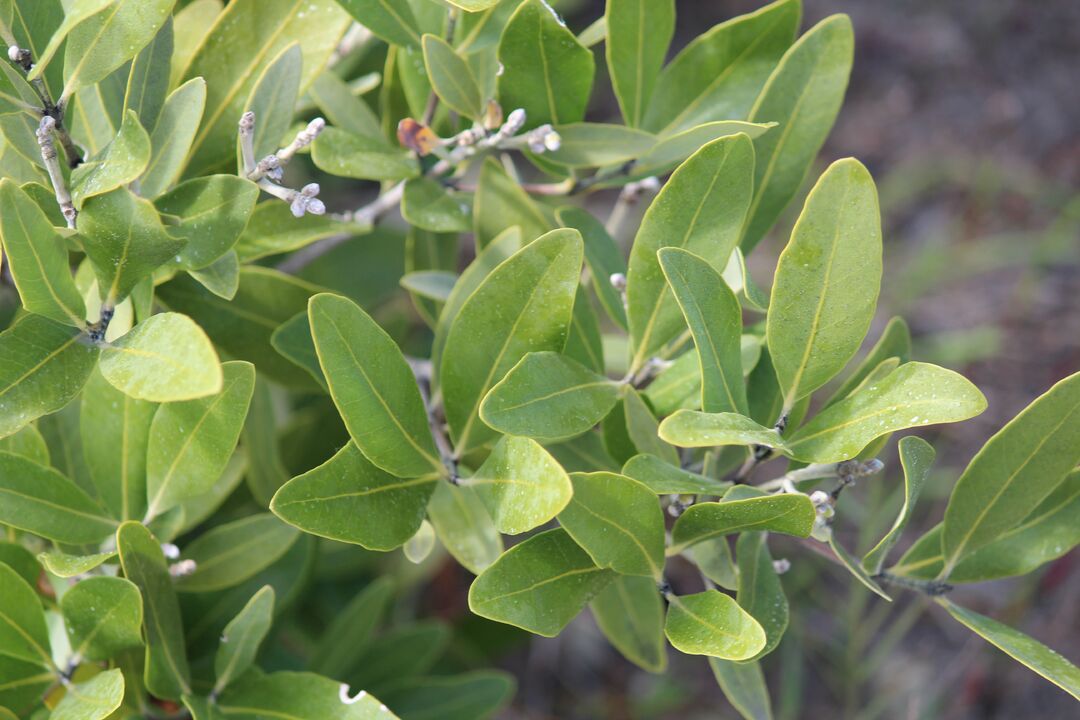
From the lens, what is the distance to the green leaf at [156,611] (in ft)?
2.76

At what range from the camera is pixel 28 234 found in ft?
2.37

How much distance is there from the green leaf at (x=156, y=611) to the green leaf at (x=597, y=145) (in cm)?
54

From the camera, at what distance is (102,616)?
855 millimetres

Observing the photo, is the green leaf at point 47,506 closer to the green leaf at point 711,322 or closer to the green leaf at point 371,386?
the green leaf at point 371,386

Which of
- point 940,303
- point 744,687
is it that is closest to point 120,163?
point 744,687

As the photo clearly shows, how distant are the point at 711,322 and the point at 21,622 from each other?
0.68m

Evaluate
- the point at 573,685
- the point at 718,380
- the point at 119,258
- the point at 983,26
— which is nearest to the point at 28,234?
the point at 119,258

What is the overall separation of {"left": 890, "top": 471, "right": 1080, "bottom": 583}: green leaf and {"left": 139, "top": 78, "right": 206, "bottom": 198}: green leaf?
2.49 feet

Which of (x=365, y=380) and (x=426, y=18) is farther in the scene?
(x=426, y=18)

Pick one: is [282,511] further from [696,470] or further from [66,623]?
[696,470]

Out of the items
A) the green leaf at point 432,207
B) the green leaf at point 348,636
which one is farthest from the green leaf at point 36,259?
the green leaf at point 348,636

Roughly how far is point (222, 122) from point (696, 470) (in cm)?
59

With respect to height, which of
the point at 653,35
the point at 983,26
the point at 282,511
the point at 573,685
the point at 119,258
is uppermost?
the point at 653,35

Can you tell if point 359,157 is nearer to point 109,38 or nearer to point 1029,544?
point 109,38
